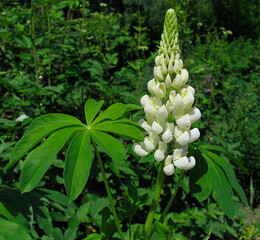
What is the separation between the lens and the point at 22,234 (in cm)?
94

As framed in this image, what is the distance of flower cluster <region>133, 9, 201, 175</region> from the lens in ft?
3.05

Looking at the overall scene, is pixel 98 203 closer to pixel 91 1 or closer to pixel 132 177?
pixel 132 177

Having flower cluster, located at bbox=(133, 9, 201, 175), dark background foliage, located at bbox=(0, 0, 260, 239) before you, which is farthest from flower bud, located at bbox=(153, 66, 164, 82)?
dark background foliage, located at bbox=(0, 0, 260, 239)

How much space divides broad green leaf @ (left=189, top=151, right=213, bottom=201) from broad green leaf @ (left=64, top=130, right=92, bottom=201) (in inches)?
17.2

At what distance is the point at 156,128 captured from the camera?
36.8 inches

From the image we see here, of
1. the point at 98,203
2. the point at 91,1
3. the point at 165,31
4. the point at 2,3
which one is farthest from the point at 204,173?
the point at 91,1

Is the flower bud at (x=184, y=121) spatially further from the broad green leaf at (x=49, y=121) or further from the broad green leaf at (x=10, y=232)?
the broad green leaf at (x=10, y=232)

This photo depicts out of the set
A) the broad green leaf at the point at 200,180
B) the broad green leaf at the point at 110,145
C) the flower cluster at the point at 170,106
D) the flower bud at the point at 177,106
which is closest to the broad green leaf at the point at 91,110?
the broad green leaf at the point at 110,145

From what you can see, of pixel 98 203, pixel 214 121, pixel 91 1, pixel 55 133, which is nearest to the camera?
pixel 55 133

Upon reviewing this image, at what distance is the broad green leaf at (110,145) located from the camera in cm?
80

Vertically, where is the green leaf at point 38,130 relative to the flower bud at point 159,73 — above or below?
below

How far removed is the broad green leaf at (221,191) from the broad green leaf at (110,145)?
0.40 metres

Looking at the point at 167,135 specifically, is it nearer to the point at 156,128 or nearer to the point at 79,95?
the point at 156,128

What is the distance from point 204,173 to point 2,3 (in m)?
2.28
